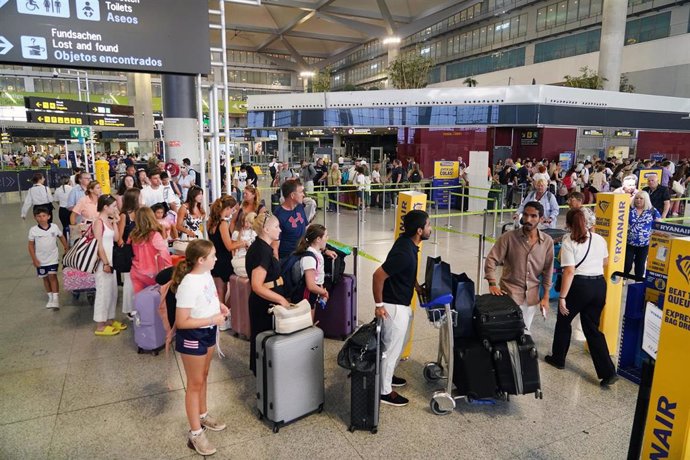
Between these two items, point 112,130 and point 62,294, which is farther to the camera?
point 112,130

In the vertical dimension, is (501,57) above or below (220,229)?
above

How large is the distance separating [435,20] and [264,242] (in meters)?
42.4

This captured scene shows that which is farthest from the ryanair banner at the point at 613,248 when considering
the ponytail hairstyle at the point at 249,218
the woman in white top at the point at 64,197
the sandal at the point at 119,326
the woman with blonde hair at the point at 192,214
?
the woman in white top at the point at 64,197

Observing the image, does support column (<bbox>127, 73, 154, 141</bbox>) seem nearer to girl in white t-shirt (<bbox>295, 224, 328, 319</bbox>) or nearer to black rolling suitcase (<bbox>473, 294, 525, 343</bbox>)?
girl in white t-shirt (<bbox>295, 224, 328, 319</bbox>)

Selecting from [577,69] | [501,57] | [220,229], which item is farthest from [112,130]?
[220,229]

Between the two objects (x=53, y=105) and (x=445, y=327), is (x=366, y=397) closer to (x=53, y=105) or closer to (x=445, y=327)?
(x=445, y=327)

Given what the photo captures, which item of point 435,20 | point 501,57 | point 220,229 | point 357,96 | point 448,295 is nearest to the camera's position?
point 448,295

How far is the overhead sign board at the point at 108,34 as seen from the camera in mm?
4164

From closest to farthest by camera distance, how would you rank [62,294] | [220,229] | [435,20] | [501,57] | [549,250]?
1. [549,250]
2. [220,229]
3. [62,294]
4. [435,20]
5. [501,57]

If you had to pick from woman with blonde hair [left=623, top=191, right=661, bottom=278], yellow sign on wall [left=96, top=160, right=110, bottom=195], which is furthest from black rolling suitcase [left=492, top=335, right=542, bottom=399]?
yellow sign on wall [left=96, top=160, right=110, bottom=195]

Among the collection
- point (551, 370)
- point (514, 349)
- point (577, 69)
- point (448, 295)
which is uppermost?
point (577, 69)

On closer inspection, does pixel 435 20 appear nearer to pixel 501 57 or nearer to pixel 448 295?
pixel 501 57

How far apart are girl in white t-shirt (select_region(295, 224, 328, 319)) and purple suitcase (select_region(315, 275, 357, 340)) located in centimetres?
84

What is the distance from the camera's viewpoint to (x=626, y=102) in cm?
2423
